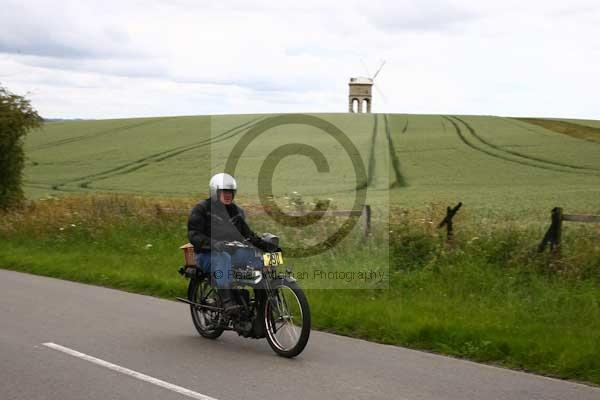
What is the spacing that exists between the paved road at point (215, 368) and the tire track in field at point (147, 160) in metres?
27.7

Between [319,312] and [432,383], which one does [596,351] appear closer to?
[432,383]

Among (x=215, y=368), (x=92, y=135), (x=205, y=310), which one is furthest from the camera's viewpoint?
(x=92, y=135)

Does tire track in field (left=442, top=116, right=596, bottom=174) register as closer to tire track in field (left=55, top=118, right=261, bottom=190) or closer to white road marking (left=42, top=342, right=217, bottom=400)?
tire track in field (left=55, top=118, right=261, bottom=190)

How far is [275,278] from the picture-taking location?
7.44m

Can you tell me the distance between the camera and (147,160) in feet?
139

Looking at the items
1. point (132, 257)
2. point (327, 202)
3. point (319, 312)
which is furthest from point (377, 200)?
point (319, 312)

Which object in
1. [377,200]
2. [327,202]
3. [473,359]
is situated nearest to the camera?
[473,359]

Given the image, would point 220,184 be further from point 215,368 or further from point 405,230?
point 405,230

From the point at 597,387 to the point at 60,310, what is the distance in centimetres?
712

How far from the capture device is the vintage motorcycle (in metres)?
7.16

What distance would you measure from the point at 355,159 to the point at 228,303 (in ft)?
96.9

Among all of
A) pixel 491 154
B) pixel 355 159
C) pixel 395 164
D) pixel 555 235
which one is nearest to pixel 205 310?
pixel 555 235

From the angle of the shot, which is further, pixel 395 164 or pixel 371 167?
pixel 395 164

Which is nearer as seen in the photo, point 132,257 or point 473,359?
point 473,359
